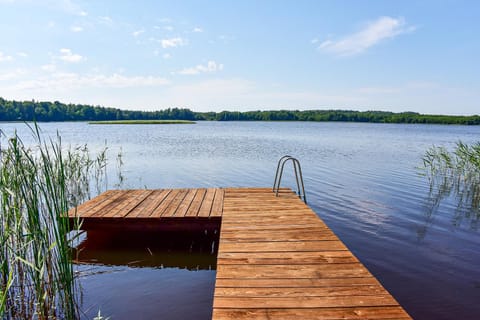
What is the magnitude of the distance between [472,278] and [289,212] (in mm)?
3085

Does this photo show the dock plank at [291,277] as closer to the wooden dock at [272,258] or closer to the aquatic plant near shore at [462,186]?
the wooden dock at [272,258]

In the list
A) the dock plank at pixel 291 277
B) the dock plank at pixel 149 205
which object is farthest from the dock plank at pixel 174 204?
the dock plank at pixel 291 277

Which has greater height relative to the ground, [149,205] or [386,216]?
[149,205]

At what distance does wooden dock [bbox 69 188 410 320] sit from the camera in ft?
8.62

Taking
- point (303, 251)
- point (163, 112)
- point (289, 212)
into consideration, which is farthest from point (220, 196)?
point (163, 112)

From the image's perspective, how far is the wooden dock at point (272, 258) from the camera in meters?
2.63

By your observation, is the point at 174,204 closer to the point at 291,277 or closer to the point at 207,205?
the point at 207,205

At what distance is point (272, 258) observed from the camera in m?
3.67

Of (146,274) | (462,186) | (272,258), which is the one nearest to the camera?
(272,258)

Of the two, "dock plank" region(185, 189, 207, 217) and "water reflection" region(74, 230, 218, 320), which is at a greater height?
"dock plank" region(185, 189, 207, 217)

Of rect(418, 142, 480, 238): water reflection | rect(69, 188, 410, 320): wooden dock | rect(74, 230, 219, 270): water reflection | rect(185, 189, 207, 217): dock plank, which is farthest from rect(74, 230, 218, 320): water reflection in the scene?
rect(418, 142, 480, 238): water reflection

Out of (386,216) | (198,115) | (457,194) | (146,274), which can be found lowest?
(146,274)

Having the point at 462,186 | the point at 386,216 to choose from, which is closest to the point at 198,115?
the point at 462,186

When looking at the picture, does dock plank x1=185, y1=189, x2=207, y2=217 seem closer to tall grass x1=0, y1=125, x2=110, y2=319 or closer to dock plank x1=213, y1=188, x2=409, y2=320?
dock plank x1=213, y1=188, x2=409, y2=320
